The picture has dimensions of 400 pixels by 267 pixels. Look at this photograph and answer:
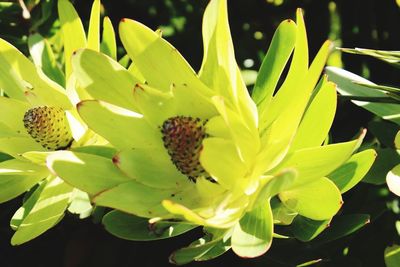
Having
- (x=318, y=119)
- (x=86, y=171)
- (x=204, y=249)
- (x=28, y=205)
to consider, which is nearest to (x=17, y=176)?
(x=28, y=205)

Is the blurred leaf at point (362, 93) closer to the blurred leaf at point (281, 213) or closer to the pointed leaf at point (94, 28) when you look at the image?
the blurred leaf at point (281, 213)

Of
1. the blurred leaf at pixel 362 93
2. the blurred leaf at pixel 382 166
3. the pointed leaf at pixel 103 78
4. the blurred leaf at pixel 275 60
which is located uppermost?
the pointed leaf at pixel 103 78

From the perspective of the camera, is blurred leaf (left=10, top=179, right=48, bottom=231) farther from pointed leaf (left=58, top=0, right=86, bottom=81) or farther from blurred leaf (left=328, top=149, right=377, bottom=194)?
blurred leaf (left=328, top=149, right=377, bottom=194)

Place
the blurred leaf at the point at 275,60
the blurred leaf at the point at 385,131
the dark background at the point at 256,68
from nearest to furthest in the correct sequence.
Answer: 1. the blurred leaf at the point at 275,60
2. the blurred leaf at the point at 385,131
3. the dark background at the point at 256,68

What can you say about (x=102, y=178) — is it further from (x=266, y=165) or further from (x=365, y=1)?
(x=365, y=1)

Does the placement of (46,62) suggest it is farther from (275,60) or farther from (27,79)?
(275,60)

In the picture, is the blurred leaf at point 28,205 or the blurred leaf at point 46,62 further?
the blurred leaf at point 46,62

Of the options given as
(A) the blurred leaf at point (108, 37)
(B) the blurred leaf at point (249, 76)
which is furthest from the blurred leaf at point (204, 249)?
(B) the blurred leaf at point (249, 76)

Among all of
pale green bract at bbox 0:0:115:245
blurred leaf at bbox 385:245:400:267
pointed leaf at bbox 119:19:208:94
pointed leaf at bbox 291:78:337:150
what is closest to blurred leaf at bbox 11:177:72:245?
pale green bract at bbox 0:0:115:245

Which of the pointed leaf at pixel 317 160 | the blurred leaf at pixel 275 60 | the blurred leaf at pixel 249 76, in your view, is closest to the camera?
the pointed leaf at pixel 317 160
